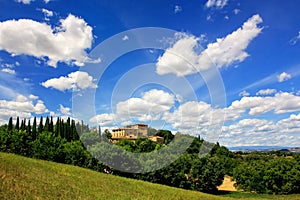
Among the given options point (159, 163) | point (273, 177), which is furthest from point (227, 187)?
point (159, 163)

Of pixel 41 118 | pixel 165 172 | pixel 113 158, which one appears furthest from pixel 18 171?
pixel 41 118

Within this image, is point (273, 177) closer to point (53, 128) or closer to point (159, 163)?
point (159, 163)

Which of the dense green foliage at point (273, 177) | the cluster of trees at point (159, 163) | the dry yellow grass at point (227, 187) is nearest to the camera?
the cluster of trees at point (159, 163)

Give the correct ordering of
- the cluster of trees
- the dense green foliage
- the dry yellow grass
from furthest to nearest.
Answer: the dry yellow grass
the dense green foliage
the cluster of trees

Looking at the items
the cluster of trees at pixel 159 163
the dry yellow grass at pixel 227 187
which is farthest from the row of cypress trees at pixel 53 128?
the dry yellow grass at pixel 227 187

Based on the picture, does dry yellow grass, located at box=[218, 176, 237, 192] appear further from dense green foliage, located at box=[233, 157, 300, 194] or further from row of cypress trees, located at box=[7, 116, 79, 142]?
row of cypress trees, located at box=[7, 116, 79, 142]

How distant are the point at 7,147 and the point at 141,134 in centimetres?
2927

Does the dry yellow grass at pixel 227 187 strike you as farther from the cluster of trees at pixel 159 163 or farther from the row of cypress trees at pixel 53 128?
the row of cypress trees at pixel 53 128

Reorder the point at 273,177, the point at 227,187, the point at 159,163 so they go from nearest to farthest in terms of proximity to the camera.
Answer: the point at 159,163, the point at 273,177, the point at 227,187

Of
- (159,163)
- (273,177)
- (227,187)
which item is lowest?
(227,187)

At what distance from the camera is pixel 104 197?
61.1ft

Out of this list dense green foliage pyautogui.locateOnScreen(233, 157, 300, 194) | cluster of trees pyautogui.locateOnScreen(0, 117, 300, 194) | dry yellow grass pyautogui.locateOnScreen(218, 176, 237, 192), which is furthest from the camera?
dry yellow grass pyautogui.locateOnScreen(218, 176, 237, 192)

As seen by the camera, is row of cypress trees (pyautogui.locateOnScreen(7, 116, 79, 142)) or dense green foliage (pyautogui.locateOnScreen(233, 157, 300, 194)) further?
row of cypress trees (pyautogui.locateOnScreen(7, 116, 79, 142))

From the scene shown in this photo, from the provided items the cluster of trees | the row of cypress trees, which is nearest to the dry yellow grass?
the cluster of trees
